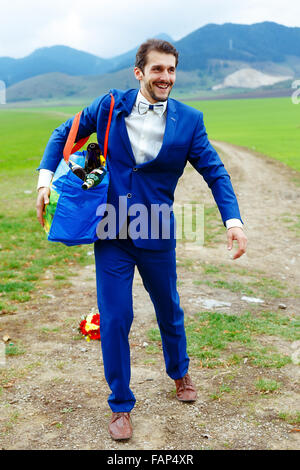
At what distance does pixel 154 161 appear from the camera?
3.49m

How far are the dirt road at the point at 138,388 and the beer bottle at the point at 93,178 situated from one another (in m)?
1.78

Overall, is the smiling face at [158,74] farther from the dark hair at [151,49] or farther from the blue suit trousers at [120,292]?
the blue suit trousers at [120,292]

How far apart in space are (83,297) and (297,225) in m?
5.74

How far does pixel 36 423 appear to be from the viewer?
3.86 m

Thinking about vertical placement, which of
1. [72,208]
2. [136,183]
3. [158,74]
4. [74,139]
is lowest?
[72,208]

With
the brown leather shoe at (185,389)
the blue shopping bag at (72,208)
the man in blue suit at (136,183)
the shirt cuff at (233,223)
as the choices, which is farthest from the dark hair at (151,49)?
the brown leather shoe at (185,389)

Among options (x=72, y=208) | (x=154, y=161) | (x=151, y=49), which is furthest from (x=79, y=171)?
(x=151, y=49)

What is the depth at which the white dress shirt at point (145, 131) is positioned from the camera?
3.55 metres

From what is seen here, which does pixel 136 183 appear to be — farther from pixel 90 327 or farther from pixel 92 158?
pixel 90 327

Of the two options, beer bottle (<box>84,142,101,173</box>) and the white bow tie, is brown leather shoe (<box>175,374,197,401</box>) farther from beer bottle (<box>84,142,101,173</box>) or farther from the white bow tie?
the white bow tie

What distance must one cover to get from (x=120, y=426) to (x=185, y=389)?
2.36 feet

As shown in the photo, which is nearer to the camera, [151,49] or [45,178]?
[151,49]

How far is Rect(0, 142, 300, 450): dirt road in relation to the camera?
366 centimetres

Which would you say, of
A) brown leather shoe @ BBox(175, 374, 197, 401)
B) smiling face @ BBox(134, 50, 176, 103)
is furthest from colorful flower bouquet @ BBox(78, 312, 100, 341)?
smiling face @ BBox(134, 50, 176, 103)
